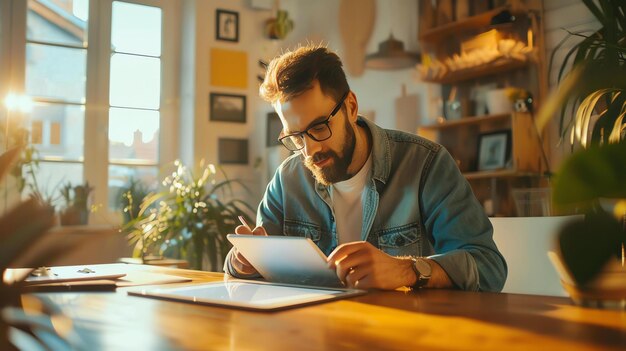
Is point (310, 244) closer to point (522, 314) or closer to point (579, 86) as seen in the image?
point (522, 314)

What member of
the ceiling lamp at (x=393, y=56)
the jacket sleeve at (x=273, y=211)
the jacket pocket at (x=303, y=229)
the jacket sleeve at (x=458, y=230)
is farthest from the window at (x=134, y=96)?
the jacket sleeve at (x=458, y=230)

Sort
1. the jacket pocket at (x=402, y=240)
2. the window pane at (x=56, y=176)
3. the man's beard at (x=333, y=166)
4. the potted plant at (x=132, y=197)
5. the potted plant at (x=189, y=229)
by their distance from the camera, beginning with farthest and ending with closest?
the potted plant at (x=132, y=197), the window pane at (x=56, y=176), the potted plant at (x=189, y=229), the man's beard at (x=333, y=166), the jacket pocket at (x=402, y=240)

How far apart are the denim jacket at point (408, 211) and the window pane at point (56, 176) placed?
2.59 metres

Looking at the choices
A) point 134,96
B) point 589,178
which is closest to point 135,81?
point 134,96

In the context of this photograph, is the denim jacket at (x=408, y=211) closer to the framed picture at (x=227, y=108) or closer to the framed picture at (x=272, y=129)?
the framed picture at (x=272, y=129)

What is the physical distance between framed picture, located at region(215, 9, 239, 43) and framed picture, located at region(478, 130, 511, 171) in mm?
2127

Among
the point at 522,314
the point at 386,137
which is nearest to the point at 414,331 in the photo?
the point at 522,314

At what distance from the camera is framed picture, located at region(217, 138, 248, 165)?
4.46m

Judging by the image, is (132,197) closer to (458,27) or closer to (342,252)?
(458,27)

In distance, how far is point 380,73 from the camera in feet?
13.1

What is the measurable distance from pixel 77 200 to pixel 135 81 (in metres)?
0.98

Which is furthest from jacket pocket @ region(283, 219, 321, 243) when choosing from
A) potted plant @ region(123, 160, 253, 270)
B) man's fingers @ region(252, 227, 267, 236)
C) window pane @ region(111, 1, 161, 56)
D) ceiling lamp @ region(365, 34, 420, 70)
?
window pane @ region(111, 1, 161, 56)

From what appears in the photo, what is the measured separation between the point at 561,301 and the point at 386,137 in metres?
0.89

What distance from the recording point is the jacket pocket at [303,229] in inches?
70.9
